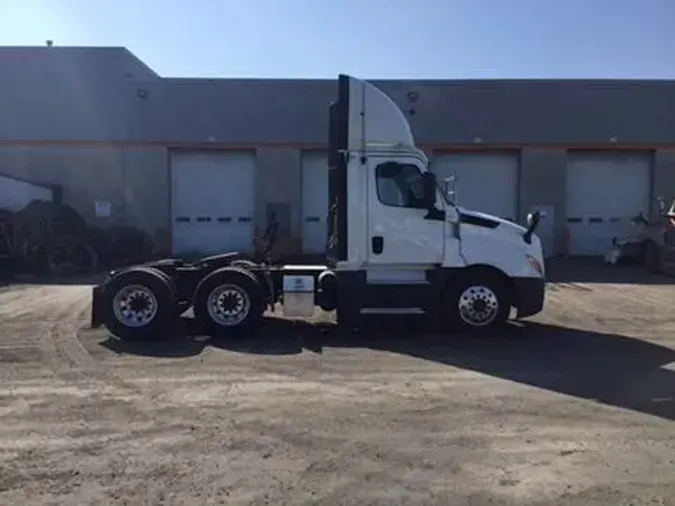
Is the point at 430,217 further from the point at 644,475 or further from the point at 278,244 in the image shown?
the point at 278,244

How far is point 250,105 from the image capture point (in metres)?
30.4

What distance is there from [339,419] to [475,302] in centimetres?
526

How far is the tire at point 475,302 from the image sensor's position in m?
11.8

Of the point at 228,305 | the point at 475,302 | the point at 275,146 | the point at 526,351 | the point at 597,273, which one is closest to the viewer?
the point at 526,351

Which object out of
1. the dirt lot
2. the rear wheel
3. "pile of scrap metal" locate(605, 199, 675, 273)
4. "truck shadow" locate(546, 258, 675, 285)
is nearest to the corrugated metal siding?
"pile of scrap metal" locate(605, 199, 675, 273)

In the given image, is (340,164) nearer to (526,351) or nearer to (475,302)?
(475,302)

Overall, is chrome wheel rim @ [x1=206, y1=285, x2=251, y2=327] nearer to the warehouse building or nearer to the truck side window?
the truck side window

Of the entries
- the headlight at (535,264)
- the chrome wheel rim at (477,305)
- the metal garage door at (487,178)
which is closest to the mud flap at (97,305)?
the chrome wheel rim at (477,305)

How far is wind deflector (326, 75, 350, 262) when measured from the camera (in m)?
11.6

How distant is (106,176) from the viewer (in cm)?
2995

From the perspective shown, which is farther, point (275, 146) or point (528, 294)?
point (275, 146)

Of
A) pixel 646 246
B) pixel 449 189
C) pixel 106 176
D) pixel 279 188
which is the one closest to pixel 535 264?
pixel 449 189

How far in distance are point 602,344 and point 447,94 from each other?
20.9m

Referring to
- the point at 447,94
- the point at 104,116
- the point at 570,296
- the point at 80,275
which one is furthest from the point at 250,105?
the point at 570,296
